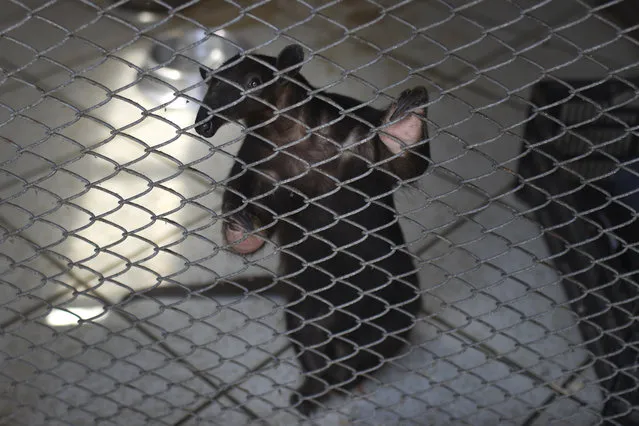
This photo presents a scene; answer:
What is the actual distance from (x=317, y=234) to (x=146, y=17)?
1.93 metres

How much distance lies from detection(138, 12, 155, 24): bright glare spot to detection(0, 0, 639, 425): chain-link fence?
0.03 feet

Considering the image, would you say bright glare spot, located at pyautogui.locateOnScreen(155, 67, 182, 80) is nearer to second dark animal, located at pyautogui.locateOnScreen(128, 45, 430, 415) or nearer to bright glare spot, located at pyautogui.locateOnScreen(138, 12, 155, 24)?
bright glare spot, located at pyautogui.locateOnScreen(138, 12, 155, 24)

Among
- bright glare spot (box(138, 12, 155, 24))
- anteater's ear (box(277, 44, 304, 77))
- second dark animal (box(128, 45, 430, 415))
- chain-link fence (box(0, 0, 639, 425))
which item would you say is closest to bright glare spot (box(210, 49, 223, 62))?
chain-link fence (box(0, 0, 639, 425))

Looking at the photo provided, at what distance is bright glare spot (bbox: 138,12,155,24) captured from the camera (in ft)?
12.1

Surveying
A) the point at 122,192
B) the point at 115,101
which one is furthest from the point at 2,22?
the point at 122,192

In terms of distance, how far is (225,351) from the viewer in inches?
121

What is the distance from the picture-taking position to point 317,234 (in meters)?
2.44

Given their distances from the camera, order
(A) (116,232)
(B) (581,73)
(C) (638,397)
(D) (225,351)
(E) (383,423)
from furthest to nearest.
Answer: (B) (581,73)
(A) (116,232)
(D) (225,351)
(E) (383,423)
(C) (638,397)

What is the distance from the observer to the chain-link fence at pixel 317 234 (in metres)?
2.39

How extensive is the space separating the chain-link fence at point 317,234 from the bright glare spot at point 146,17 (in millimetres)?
11

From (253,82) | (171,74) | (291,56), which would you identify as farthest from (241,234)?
(171,74)

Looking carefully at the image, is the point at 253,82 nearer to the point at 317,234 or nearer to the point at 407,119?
the point at 407,119

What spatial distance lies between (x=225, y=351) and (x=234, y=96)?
4.59 ft

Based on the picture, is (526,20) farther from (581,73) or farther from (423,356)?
(423,356)
